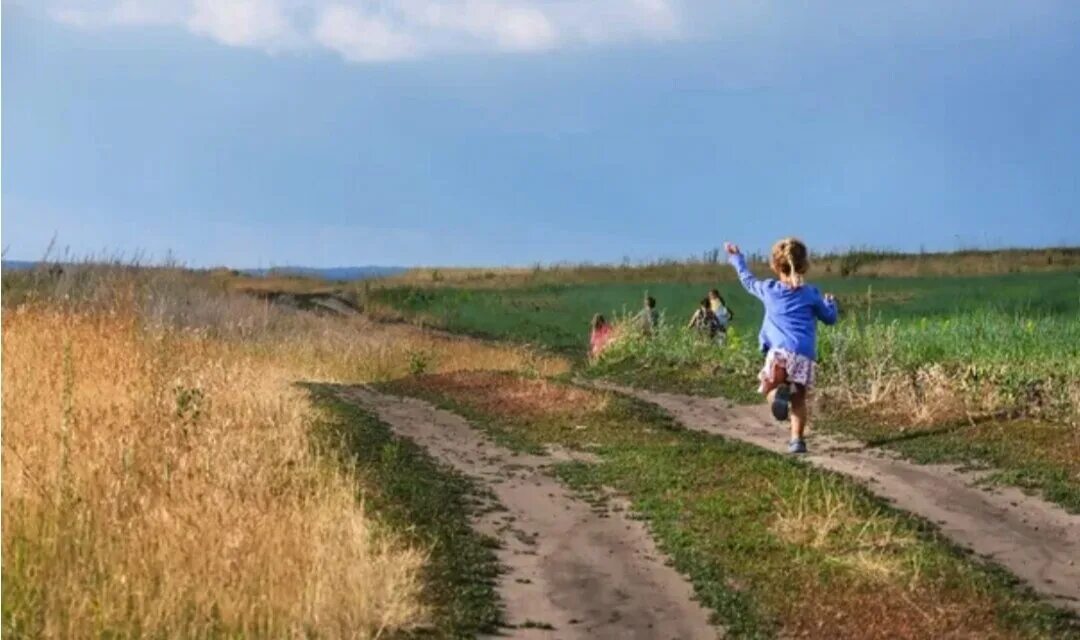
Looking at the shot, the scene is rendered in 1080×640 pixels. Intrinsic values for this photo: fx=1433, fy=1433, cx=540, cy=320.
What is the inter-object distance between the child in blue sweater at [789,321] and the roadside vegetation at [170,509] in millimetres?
3794

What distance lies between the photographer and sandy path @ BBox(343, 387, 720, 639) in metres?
7.38

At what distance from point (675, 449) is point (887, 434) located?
2702 millimetres

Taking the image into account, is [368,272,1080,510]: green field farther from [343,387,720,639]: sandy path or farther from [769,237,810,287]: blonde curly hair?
[343,387,720,639]: sandy path

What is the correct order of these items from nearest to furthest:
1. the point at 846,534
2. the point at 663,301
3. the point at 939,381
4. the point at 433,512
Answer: the point at 846,534 → the point at 433,512 → the point at 939,381 → the point at 663,301

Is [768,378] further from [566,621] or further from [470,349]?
[470,349]

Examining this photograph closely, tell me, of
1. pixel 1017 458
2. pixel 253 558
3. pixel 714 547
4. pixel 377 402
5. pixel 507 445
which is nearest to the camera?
pixel 253 558

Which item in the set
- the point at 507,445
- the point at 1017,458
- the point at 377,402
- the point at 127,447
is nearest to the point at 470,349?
the point at 377,402

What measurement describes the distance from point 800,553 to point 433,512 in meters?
2.54

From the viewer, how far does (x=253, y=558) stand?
7297 mm

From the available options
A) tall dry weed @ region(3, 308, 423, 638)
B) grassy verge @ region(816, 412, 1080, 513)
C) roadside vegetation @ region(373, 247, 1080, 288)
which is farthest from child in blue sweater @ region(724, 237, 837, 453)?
roadside vegetation @ region(373, 247, 1080, 288)

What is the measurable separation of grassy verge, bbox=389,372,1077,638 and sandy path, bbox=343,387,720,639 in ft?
0.65

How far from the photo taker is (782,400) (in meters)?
12.6

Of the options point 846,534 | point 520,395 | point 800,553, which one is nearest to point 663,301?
point 520,395

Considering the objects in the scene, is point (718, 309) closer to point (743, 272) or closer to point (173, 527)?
point (743, 272)
